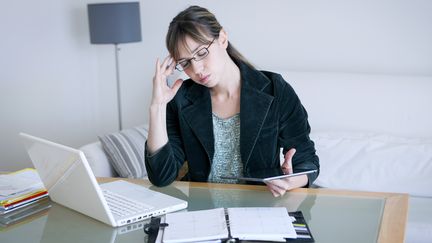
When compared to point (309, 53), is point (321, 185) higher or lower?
lower

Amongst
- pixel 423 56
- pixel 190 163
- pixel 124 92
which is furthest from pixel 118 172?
pixel 423 56

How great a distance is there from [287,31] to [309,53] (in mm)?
170

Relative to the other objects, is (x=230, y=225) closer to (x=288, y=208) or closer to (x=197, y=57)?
(x=288, y=208)

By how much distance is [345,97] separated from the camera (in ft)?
9.37

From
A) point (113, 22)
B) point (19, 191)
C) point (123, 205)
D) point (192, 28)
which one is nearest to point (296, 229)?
point (123, 205)

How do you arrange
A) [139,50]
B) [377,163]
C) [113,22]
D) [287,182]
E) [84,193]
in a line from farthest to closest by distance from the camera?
[139,50] → [113,22] → [377,163] → [287,182] → [84,193]

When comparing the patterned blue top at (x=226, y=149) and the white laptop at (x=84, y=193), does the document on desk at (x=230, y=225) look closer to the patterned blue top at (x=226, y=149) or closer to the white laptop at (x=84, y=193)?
the white laptop at (x=84, y=193)

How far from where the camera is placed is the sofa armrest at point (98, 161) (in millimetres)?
2627

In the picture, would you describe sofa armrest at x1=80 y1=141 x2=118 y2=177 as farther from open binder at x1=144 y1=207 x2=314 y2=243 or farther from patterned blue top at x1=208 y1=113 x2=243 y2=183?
open binder at x1=144 y1=207 x2=314 y2=243

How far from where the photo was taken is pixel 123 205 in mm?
1542

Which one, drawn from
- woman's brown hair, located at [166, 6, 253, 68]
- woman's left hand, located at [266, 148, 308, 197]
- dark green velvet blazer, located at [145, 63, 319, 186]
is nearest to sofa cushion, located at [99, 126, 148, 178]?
dark green velvet blazer, located at [145, 63, 319, 186]

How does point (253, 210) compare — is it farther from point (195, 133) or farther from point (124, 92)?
point (124, 92)

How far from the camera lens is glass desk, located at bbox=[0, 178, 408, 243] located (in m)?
1.37

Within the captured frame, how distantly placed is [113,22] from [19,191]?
171 cm
